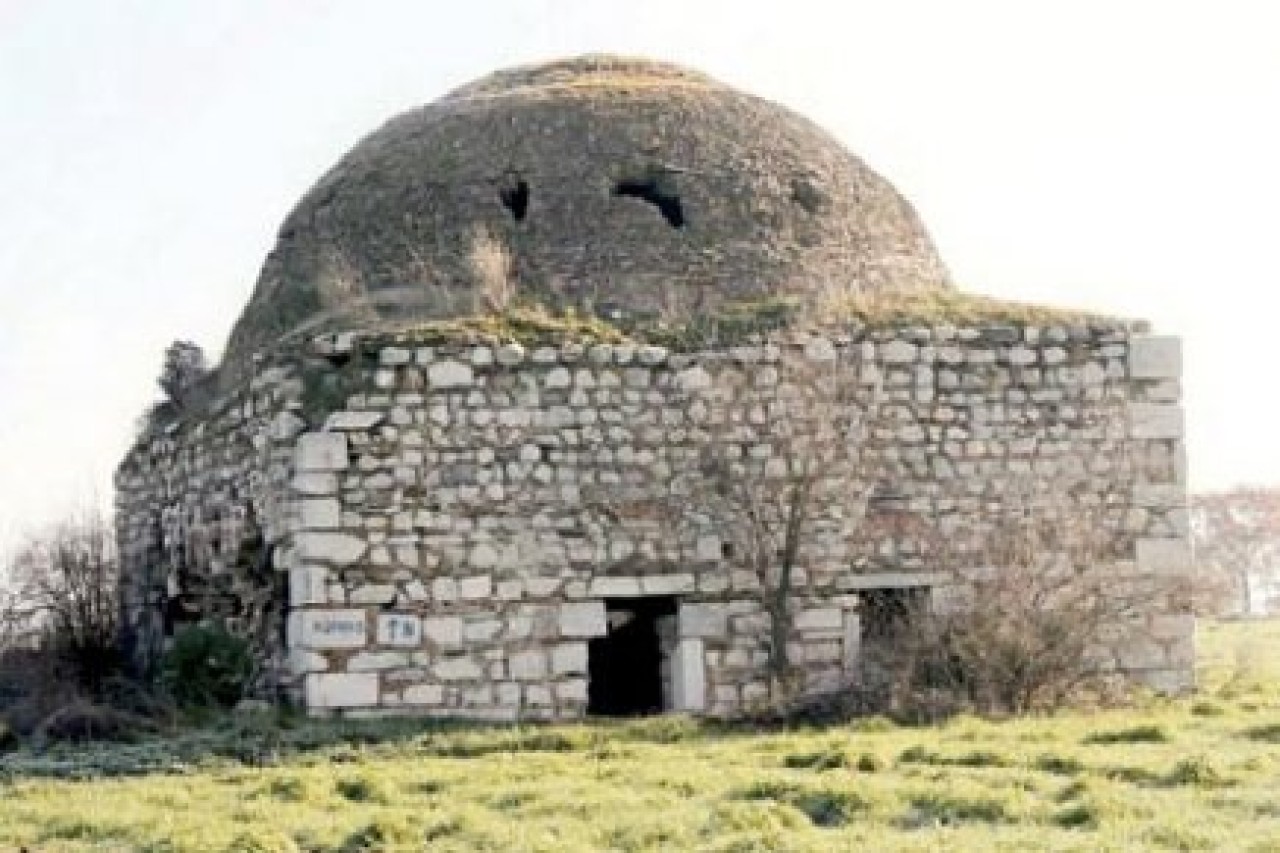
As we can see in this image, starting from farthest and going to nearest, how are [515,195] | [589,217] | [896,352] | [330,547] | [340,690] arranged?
[515,195] < [589,217] < [896,352] < [330,547] < [340,690]

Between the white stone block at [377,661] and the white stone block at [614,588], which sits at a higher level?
the white stone block at [614,588]

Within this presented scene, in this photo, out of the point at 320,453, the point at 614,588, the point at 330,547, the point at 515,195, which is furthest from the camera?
the point at 515,195

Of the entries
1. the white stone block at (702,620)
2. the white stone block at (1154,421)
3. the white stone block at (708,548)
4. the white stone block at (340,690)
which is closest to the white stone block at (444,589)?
the white stone block at (340,690)

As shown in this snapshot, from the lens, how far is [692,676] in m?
14.8

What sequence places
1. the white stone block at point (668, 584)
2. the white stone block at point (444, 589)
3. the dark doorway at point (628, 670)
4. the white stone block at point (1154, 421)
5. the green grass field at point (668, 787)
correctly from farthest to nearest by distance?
the white stone block at point (1154, 421)
the dark doorway at point (628, 670)
the white stone block at point (668, 584)
the white stone block at point (444, 589)
the green grass field at point (668, 787)

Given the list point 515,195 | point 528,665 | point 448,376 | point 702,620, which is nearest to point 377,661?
point 528,665

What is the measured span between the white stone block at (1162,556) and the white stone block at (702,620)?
128 inches

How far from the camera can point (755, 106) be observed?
1819 cm

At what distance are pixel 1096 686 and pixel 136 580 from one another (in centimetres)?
856

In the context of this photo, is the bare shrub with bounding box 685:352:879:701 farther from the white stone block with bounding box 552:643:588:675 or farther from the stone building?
the white stone block with bounding box 552:643:588:675

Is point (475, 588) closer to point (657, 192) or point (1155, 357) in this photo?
point (657, 192)

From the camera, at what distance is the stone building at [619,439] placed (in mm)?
14531

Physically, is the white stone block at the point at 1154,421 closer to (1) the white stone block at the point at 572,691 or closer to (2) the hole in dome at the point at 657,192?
(2) the hole in dome at the point at 657,192

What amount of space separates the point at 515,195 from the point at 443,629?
4.12 meters
